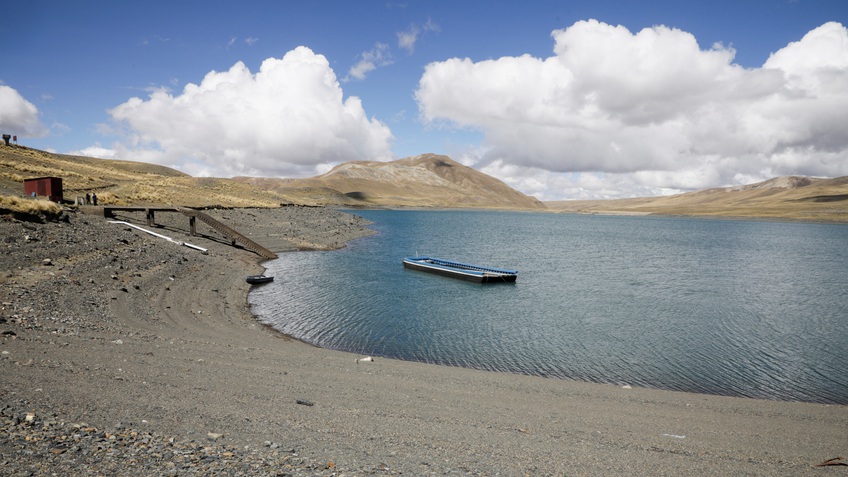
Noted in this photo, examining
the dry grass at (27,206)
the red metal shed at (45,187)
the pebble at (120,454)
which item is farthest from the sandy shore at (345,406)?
the red metal shed at (45,187)

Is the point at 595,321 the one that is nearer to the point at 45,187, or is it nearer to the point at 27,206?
the point at 27,206

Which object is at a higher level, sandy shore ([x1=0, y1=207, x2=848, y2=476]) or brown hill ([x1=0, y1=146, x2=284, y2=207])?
brown hill ([x1=0, y1=146, x2=284, y2=207])

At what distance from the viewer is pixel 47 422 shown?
754 cm

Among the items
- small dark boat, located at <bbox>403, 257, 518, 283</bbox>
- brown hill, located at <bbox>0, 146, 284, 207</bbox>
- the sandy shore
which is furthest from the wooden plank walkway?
the sandy shore

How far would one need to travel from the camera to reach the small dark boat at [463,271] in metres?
37.3

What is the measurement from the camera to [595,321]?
26141 millimetres

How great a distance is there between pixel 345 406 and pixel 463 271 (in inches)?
1134

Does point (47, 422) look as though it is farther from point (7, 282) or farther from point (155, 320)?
point (7, 282)

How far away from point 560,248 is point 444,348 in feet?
178

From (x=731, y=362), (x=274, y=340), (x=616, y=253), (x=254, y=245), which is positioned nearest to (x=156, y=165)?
(x=254, y=245)

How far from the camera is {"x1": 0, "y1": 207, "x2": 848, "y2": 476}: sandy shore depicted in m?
8.26

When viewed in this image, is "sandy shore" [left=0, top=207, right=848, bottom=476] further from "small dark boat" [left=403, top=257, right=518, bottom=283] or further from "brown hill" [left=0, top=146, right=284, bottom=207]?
"brown hill" [left=0, top=146, right=284, bottom=207]

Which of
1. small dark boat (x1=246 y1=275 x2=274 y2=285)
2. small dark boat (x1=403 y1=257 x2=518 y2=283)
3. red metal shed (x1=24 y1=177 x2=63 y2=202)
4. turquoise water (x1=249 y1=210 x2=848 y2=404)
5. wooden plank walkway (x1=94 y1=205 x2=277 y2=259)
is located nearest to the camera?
turquoise water (x1=249 y1=210 x2=848 y2=404)

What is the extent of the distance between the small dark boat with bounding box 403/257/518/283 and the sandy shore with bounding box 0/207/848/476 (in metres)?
21.3
